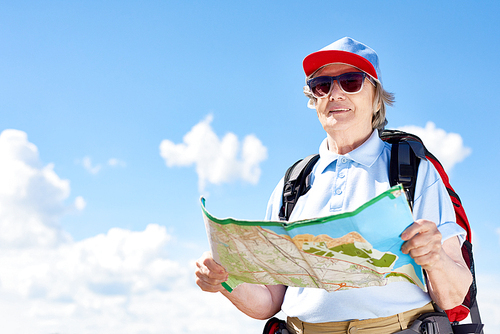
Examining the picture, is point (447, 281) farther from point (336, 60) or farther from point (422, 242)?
point (336, 60)

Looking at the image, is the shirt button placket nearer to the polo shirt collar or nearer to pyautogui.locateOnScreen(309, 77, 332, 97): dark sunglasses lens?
the polo shirt collar

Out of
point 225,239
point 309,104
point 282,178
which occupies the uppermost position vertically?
point 309,104

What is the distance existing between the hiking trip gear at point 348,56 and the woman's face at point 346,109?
0.06 metres

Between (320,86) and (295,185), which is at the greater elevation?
(320,86)

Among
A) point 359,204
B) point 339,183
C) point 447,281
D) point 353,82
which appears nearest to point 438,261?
point 447,281

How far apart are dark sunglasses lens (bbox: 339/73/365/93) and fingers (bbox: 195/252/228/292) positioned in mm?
1562

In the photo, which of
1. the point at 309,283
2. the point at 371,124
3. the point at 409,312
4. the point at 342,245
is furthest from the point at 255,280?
the point at 371,124

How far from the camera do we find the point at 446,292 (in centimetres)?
263

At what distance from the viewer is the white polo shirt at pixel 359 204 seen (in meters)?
2.78

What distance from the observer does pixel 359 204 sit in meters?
3.03

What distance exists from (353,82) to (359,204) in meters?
0.91

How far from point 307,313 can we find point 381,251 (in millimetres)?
897

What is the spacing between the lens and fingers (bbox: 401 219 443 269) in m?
2.24

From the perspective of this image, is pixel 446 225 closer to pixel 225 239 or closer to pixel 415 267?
pixel 415 267
